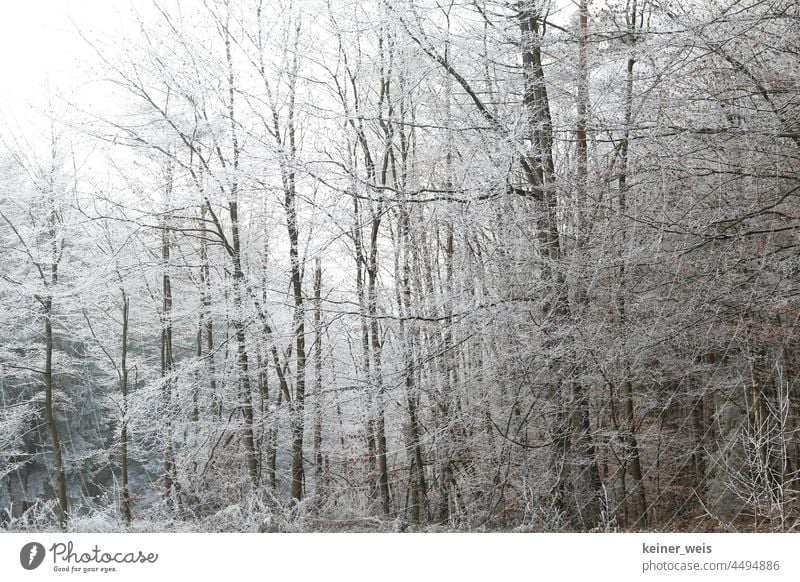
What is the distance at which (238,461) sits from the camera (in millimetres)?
7066

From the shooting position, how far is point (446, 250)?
17.3 feet

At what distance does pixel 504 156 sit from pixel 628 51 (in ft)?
2.68

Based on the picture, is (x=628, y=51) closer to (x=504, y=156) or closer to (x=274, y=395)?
(x=504, y=156)

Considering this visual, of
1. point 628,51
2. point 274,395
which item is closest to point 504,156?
point 628,51
